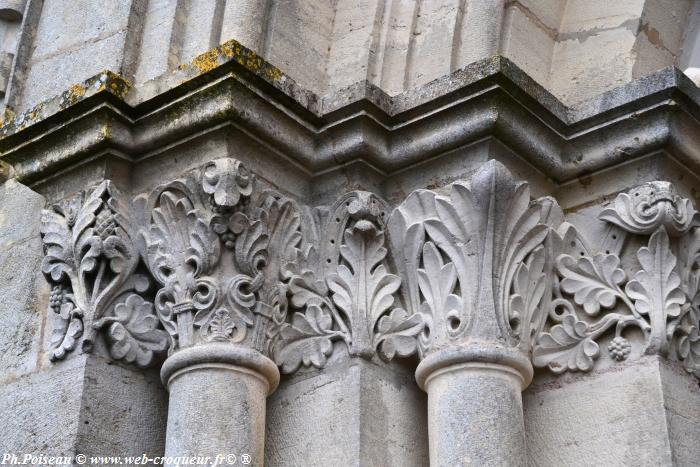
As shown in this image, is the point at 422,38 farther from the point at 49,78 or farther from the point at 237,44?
the point at 49,78

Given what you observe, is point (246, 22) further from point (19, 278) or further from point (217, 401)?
point (217, 401)

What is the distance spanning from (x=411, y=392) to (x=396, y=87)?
2.92ft

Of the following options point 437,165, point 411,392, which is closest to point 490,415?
point 411,392

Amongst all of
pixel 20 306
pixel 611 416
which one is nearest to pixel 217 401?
pixel 20 306

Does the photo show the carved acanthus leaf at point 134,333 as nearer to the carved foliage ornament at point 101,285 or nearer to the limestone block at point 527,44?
Result: the carved foliage ornament at point 101,285

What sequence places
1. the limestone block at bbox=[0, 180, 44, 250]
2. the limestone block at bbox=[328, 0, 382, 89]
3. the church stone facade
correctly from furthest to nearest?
the limestone block at bbox=[0, 180, 44, 250]
the limestone block at bbox=[328, 0, 382, 89]
the church stone facade

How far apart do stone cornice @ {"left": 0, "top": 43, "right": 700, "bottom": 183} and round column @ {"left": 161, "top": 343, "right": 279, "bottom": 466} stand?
606 millimetres

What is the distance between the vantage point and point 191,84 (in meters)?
3.54

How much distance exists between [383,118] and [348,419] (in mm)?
812

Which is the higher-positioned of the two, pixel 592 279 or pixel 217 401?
pixel 592 279

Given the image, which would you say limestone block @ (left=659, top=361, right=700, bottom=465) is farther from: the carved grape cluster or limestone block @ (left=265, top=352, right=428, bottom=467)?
limestone block @ (left=265, top=352, right=428, bottom=467)

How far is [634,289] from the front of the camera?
3.43m

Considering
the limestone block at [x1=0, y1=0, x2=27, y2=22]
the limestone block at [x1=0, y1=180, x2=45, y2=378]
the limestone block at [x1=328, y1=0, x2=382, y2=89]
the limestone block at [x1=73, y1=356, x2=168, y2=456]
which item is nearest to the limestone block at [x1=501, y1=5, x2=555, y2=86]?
the limestone block at [x1=328, y1=0, x2=382, y2=89]

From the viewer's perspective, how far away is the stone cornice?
350cm
